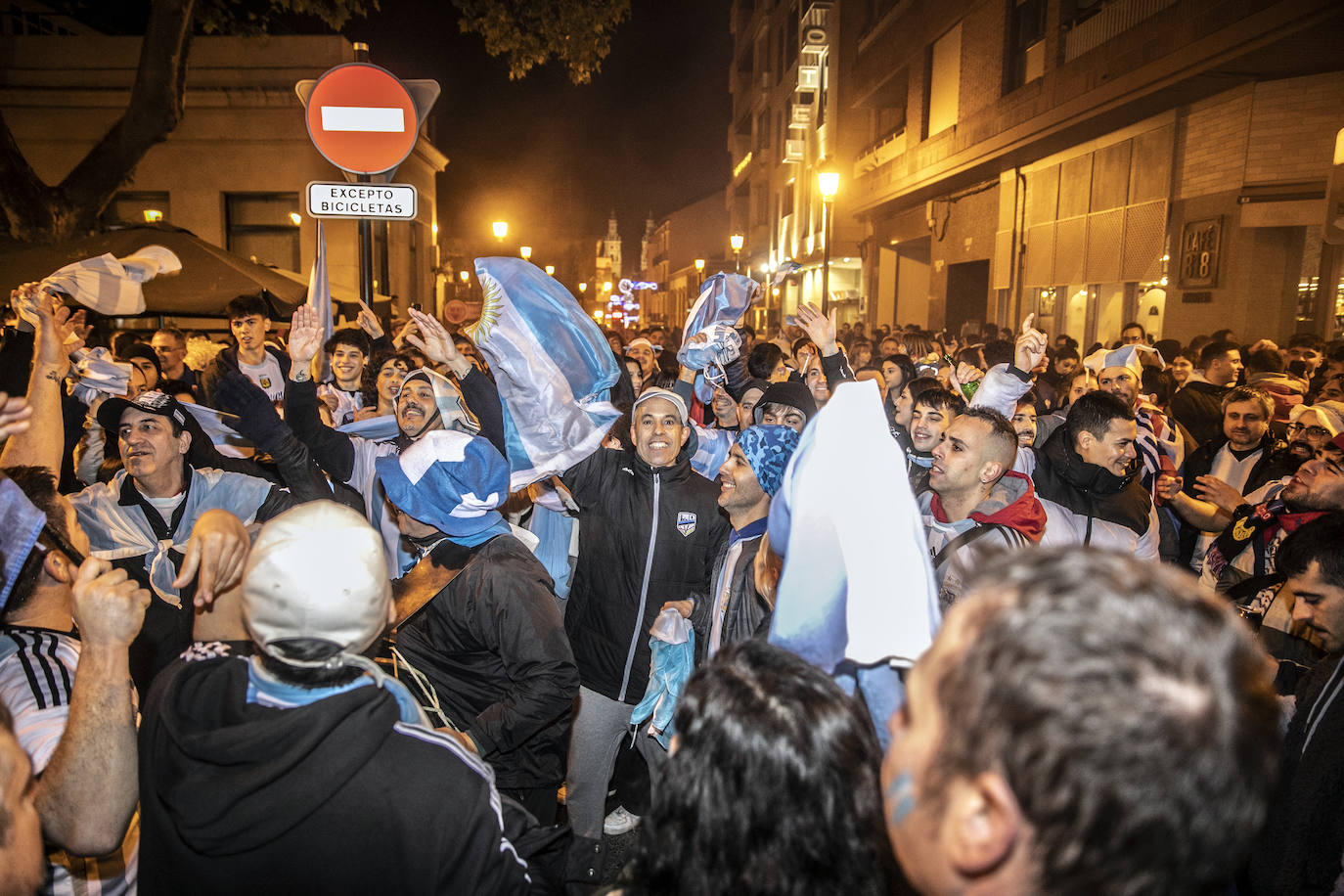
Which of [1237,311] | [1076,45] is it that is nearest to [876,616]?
[1237,311]

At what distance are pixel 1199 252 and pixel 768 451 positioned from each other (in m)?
13.8

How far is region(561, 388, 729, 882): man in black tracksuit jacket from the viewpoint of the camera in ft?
12.6

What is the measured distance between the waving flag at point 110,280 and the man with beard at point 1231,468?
260 inches

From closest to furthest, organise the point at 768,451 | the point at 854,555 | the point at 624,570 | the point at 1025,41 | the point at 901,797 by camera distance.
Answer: the point at 901,797
the point at 854,555
the point at 768,451
the point at 624,570
the point at 1025,41

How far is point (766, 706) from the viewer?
1.40m

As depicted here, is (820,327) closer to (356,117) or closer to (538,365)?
(538,365)

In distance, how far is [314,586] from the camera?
1736 mm

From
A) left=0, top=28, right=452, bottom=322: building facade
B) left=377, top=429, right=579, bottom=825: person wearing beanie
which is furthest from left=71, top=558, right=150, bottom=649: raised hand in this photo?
left=0, top=28, right=452, bottom=322: building facade

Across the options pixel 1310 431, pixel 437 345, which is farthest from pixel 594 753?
pixel 1310 431

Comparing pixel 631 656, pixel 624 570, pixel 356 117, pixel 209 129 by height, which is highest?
pixel 209 129

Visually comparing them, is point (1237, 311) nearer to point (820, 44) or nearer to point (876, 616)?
point (876, 616)

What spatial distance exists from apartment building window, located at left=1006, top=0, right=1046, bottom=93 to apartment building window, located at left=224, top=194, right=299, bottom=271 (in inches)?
673

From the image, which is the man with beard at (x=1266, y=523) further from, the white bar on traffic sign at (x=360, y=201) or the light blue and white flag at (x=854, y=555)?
the white bar on traffic sign at (x=360, y=201)

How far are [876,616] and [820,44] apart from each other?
112 ft
